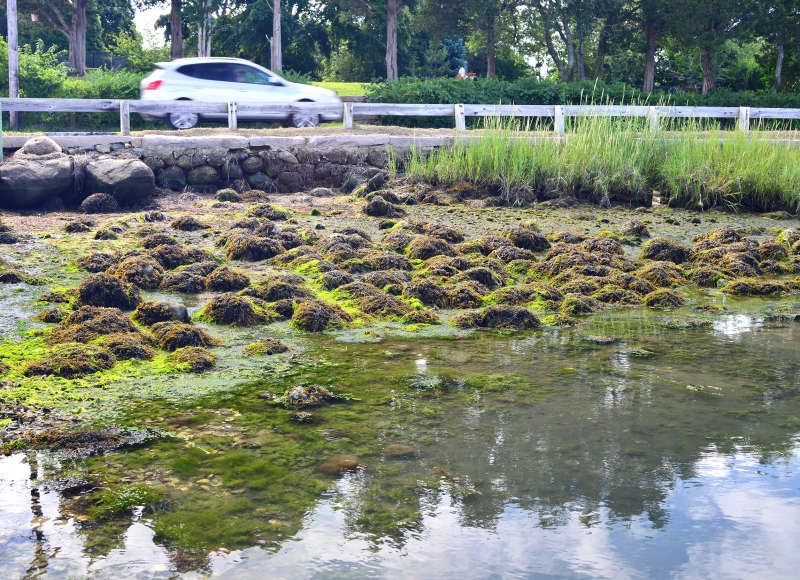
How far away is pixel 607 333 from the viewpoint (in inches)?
249

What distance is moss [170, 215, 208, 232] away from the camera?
10180mm

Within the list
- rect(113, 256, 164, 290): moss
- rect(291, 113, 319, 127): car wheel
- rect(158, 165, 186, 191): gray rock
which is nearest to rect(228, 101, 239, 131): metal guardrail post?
rect(291, 113, 319, 127): car wheel

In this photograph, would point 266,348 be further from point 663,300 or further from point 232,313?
point 663,300

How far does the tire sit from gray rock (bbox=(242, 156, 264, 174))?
3.93m

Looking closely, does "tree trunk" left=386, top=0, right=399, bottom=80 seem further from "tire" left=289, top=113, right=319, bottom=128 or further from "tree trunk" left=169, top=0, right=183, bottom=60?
"tire" left=289, top=113, right=319, bottom=128

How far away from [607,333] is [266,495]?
3.52 metres

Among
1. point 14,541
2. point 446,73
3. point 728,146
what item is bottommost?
point 14,541

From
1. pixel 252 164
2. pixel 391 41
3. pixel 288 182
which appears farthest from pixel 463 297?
pixel 391 41

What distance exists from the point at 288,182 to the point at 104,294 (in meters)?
7.01

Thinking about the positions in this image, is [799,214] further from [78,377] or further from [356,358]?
[78,377]

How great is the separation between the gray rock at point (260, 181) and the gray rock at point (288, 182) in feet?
0.65

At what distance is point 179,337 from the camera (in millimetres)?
5672

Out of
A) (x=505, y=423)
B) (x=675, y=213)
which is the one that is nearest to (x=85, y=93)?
(x=675, y=213)

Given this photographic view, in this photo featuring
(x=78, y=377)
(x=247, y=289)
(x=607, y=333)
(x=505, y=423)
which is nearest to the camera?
(x=505, y=423)
